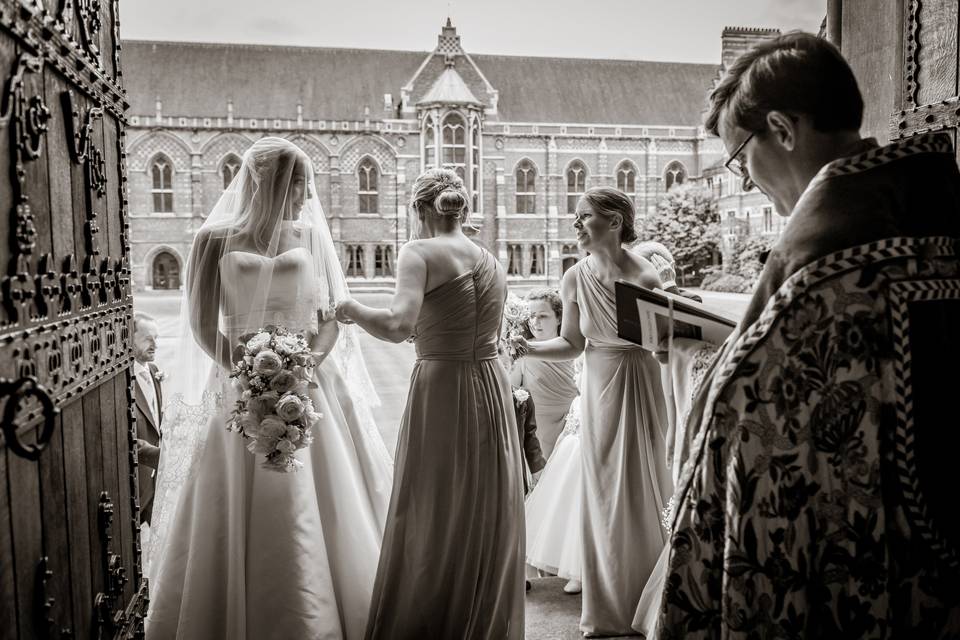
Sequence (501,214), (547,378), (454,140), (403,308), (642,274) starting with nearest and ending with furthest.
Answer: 1. (403,308)
2. (642,274)
3. (547,378)
4. (454,140)
5. (501,214)

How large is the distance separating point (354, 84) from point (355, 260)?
8481mm

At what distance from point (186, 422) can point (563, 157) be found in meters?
38.4

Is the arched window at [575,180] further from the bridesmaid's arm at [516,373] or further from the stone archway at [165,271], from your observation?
the bridesmaid's arm at [516,373]

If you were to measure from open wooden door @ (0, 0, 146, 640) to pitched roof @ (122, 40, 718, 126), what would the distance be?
37.6 metres

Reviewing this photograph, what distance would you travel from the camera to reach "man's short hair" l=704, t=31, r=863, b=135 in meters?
1.49

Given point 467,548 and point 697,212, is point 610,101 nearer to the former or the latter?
point 697,212

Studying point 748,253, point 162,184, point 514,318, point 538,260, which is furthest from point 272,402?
point 538,260

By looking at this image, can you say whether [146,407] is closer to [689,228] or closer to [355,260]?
[355,260]

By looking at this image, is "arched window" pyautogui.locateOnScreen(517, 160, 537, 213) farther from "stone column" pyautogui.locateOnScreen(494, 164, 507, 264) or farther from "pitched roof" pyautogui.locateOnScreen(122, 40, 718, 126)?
"pitched roof" pyautogui.locateOnScreen(122, 40, 718, 126)

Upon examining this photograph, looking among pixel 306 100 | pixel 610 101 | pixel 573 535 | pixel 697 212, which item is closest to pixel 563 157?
pixel 610 101

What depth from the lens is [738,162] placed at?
167 cm

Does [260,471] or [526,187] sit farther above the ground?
[526,187]

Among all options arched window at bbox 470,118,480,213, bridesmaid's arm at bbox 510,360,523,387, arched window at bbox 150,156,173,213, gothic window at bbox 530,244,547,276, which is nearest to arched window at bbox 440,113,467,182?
arched window at bbox 470,118,480,213

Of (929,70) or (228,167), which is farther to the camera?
(228,167)
